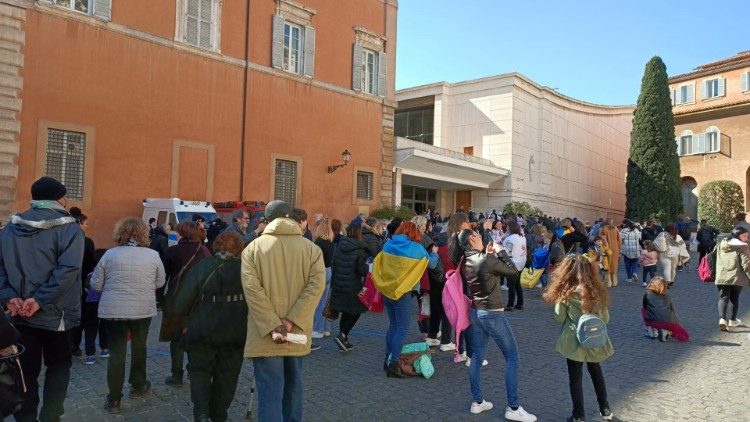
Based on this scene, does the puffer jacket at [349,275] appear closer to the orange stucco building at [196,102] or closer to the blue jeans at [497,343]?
the blue jeans at [497,343]

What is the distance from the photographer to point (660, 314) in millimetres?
8062

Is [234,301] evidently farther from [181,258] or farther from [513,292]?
[513,292]

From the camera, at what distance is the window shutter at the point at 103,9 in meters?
14.4

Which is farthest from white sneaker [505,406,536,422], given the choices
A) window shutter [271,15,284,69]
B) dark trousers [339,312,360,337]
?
window shutter [271,15,284,69]

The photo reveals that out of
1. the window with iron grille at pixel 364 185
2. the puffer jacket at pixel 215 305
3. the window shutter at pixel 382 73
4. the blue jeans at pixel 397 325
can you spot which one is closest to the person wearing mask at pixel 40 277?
the puffer jacket at pixel 215 305

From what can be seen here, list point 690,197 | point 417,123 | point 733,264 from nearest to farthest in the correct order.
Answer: point 733,264, point 417,123, point 690,197

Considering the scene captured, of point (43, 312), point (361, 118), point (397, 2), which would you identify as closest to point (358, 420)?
point (43, 312)

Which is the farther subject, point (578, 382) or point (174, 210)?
point (174, 210)

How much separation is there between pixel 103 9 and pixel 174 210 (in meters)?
5.89

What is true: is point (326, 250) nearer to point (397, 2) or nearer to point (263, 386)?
point (263, 386)

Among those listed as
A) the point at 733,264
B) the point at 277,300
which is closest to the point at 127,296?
the point at 277,300

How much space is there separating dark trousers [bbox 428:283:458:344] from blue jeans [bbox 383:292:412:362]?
135 centimetres

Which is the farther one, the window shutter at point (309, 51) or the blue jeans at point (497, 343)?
the window shutter at point (309, 51)

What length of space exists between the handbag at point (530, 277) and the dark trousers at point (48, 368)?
8.76 metres
